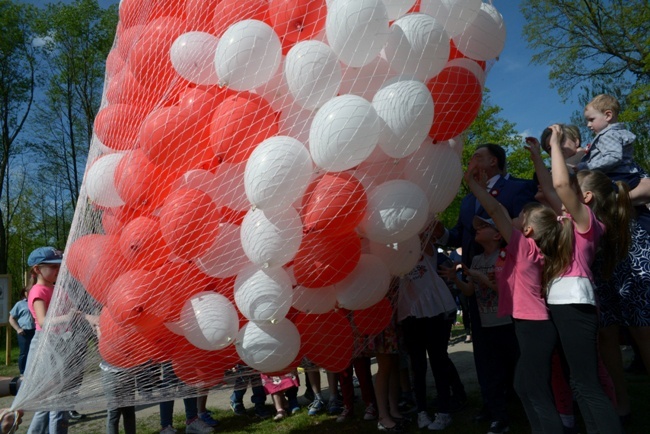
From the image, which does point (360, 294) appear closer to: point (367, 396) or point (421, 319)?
point (421, 319)

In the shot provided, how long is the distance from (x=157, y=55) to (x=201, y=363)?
1707mm

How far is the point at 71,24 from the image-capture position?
2034 centimetres

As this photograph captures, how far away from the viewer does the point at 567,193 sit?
106 inches

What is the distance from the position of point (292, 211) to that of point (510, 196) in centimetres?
200

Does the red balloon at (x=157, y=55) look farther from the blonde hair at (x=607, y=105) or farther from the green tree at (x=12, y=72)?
the green tree at (x=12, y=72)

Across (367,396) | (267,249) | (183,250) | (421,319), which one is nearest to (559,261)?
(421,319)

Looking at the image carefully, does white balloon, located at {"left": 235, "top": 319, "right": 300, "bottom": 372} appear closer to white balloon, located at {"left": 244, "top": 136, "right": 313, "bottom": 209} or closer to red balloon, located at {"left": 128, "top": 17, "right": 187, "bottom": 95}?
white balloon, located at {"left": 244, "top": 136, "right": 313, "bottom": 209}

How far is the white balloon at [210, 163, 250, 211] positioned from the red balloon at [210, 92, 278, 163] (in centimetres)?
4

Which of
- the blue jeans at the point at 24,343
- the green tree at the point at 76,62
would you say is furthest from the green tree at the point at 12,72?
the blue jeans at the point at 24,343

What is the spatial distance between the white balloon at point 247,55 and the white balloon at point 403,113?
1.83ft

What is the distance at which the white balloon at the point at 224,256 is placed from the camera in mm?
2506

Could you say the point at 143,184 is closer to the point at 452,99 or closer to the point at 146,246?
the point at 146,246

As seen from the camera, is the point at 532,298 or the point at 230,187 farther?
the point at 532,298

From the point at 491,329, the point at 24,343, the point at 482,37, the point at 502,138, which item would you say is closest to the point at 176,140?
the point at 482,37
